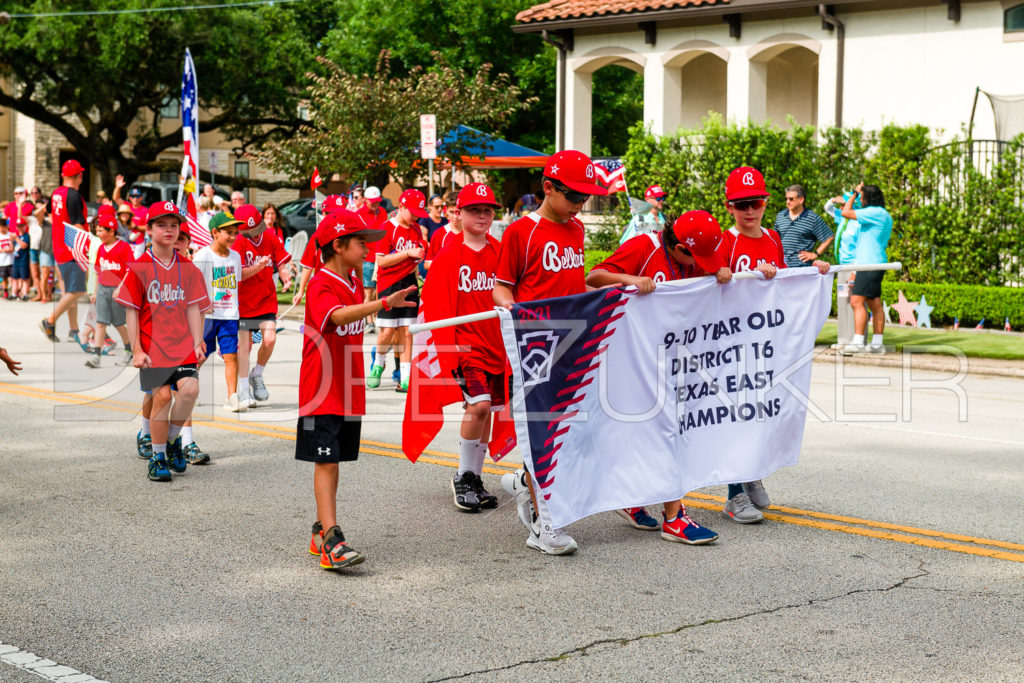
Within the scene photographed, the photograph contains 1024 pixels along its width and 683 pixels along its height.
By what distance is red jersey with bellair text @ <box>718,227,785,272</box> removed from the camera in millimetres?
7105

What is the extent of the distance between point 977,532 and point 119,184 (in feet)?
63.4

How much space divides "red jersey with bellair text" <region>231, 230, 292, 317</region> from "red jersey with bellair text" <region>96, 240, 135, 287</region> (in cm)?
400

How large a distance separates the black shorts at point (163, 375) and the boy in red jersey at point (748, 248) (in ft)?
12.0

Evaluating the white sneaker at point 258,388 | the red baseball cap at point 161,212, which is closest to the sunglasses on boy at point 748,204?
the red baseball cap at point 161,212

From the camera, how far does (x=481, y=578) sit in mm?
5938

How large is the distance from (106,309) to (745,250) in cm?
1068

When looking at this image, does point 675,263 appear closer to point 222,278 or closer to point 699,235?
point 699,235

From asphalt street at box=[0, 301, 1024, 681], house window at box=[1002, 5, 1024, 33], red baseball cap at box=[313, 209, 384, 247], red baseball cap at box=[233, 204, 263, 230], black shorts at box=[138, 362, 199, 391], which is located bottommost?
asphalt street at box=[0, 301, 1024, 681]

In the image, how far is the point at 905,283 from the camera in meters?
18.8

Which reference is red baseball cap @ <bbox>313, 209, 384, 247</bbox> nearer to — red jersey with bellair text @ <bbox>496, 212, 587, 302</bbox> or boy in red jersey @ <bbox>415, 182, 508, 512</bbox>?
red jersey with bellair text @ <bbox>496, 212, 587, 302</bbox>

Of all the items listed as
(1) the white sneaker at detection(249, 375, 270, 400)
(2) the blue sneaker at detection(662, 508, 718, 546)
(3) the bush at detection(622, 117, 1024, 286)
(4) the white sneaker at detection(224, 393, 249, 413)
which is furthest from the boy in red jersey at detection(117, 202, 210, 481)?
(3) the bush at detection(622, 117, 1024, 286)

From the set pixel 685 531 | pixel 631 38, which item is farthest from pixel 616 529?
pixel 631 38

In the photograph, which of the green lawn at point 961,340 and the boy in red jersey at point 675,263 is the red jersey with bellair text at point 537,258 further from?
the green lawn at point 961,340

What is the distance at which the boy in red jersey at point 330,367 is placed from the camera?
6129mm
